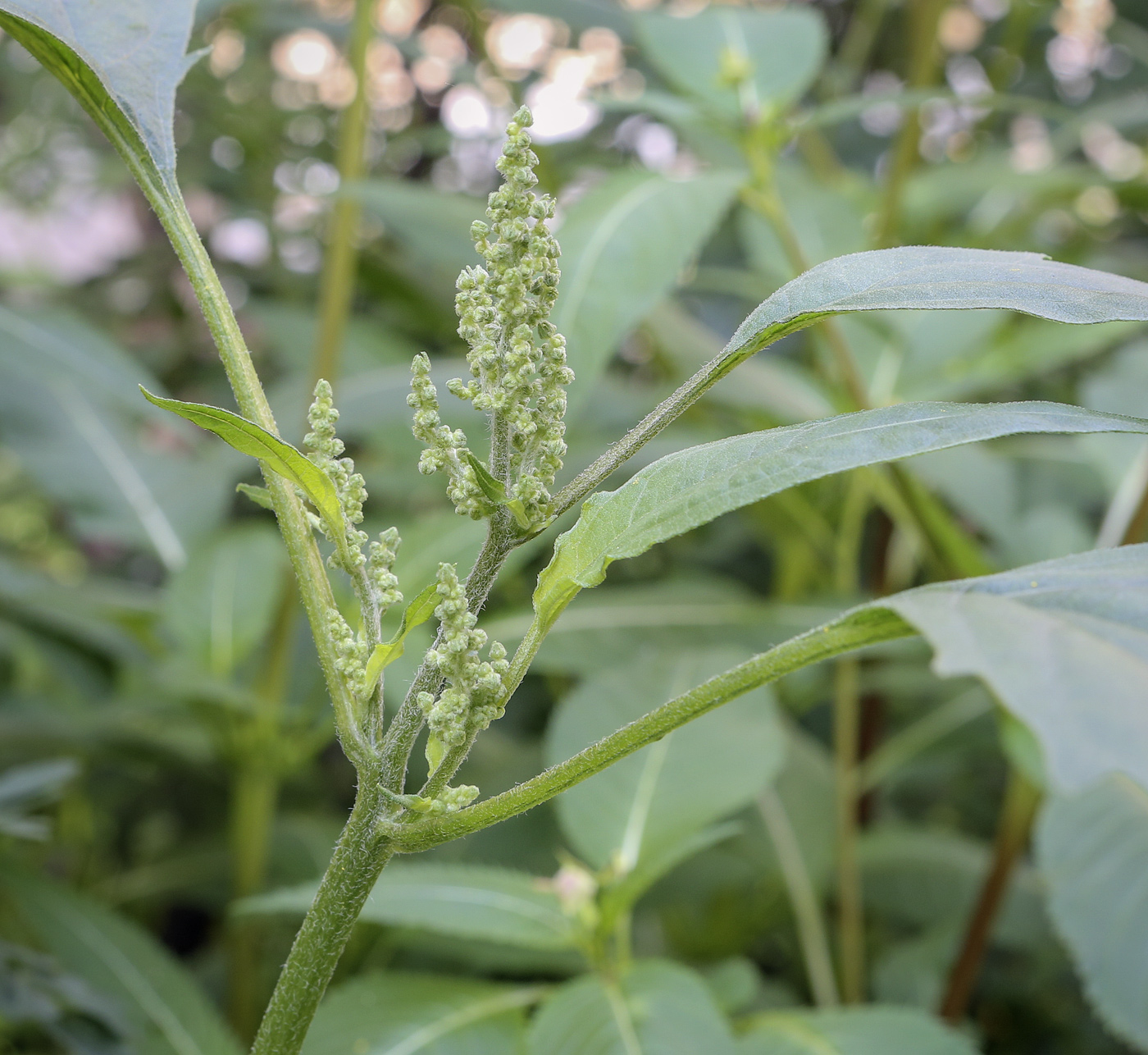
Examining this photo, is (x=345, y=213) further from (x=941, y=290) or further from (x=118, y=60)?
(x=941, y=290)

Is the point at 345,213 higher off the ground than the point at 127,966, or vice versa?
the point at 345,213

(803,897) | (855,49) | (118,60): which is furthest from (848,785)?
(855,49)

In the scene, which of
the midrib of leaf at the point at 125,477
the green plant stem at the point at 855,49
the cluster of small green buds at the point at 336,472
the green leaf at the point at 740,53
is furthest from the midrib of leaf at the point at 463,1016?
the green plant stem at the point at 855,49

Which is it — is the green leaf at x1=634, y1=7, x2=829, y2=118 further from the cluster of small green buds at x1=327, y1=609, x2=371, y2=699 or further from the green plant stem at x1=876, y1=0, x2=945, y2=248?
the cluster of small green buds at x1=327, y1=609, x2=371, y2=699

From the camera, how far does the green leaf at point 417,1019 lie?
53 cm

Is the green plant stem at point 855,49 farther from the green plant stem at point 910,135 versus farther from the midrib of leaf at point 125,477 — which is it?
the midrib of leaf at point 125,477

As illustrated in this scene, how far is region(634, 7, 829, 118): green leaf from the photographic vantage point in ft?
2.57

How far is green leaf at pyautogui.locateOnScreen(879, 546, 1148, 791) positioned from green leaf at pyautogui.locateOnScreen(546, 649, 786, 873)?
371 millimetres

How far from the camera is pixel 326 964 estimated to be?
0.28m

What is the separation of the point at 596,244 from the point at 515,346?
36 centimetres

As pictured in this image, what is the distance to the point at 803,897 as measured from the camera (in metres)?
0.78

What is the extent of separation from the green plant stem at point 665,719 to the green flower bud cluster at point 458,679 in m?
0.02

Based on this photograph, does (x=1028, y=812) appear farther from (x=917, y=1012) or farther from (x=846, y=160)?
(x=846, y=160)

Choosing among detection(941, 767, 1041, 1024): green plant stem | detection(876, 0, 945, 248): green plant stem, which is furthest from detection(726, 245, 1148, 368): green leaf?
detection(876, 0, 945, 248): green plant stem
